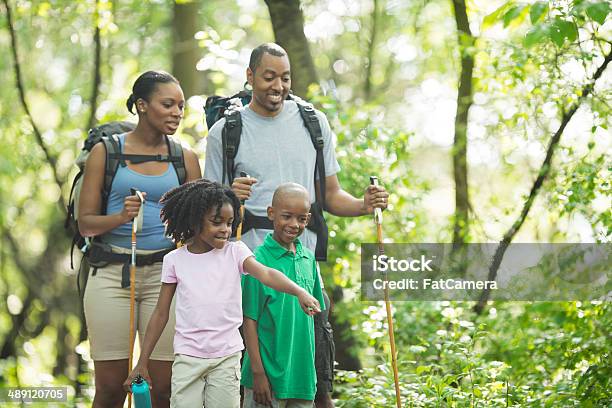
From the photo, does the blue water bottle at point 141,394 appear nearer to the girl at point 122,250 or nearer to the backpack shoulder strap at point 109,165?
Result: the girl at point 122,250

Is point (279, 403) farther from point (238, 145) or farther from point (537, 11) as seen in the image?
point (537, 11)

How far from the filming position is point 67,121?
13781 mm

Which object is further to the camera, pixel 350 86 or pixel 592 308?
pixel 350 86

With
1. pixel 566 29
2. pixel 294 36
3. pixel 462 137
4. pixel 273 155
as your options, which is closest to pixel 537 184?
pixel 462 137

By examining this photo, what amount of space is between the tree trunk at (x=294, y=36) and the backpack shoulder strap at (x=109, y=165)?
3309 mm

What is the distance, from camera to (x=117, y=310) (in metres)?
4.82

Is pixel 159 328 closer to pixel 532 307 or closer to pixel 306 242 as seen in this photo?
pixel 306 242

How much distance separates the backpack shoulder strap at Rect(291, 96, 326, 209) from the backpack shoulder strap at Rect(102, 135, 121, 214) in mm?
1010

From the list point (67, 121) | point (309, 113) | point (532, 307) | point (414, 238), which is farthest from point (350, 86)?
point (309, 113)

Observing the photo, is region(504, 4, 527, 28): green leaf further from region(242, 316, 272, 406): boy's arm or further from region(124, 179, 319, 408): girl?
region(242, 316, 272, 406): boy's arm

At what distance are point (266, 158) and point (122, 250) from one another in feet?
3.00

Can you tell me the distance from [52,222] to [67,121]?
2.06 m

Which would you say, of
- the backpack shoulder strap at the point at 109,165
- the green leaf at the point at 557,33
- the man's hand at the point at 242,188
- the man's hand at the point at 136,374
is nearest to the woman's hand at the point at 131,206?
the backpack shoulder strap at the point at 109,165

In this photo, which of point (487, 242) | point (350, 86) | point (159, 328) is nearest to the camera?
point (159, 328)
